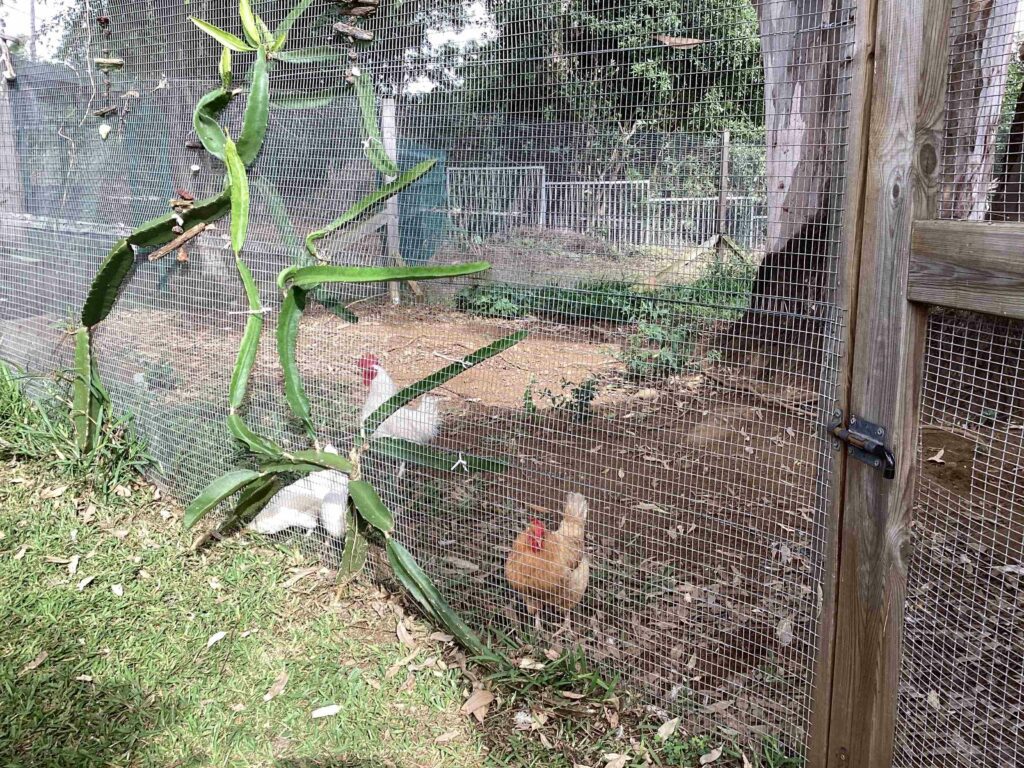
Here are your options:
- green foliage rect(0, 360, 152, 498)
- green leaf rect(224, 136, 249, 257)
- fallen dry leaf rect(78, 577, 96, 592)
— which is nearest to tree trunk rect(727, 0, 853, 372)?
green leaf rect(224, 136, 249, 257)

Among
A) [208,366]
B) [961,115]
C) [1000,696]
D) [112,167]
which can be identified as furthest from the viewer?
[112,167]

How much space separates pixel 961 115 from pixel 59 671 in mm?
2987

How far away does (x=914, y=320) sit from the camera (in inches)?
58.9

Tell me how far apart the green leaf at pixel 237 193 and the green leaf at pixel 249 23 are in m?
0.39

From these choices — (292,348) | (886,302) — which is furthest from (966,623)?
(292,348)

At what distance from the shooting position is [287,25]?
A: 108 inches

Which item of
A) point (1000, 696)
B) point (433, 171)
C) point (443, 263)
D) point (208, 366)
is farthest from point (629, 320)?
point (208, 366)

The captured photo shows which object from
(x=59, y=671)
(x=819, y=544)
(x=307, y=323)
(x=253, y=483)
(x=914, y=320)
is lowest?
(x=59, y=671)

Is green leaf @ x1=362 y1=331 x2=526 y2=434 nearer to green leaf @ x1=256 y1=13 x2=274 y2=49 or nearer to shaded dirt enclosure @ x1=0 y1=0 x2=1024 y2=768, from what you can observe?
shaded dirt enclosure @ x1=0 y1=0 x2=1024 y2=768

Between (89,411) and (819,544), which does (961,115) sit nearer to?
(819,544)

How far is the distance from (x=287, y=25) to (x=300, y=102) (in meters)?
0.29

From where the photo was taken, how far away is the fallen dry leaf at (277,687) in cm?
232

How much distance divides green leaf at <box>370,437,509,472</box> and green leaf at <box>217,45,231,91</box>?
5.11 ft

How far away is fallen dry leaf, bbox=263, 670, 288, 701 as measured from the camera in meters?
2.32
